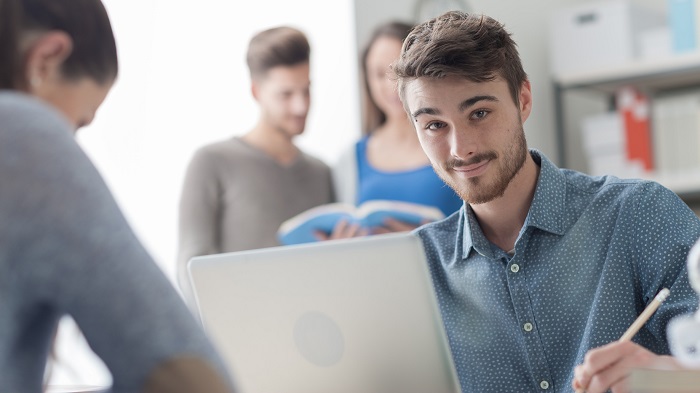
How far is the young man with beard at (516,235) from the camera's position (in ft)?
4.25

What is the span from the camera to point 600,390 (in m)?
0.96

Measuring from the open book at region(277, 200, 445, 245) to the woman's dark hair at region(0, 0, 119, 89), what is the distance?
134 centimetres

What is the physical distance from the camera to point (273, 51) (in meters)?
2.49

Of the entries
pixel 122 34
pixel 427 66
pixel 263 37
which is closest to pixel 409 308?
pixel 427 66

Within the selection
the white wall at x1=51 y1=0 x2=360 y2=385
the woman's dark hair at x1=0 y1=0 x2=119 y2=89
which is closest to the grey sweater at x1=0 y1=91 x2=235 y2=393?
the woman's dark hair at x1=0 y1=0 x2=119 y2=89

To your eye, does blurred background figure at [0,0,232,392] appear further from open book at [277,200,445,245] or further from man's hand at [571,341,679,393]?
open book at [277,200,445,245]

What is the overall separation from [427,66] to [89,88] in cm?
73

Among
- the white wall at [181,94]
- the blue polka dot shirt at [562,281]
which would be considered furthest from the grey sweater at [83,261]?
the white wall at [181,94]

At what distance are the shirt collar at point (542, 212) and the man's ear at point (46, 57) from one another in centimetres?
81

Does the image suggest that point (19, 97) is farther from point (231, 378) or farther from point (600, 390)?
point (600, 390)

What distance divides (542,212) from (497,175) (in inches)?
3.6

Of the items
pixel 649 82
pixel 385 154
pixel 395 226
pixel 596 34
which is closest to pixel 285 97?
pixel 385 154

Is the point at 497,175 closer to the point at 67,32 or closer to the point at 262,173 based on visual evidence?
the point at 67,32

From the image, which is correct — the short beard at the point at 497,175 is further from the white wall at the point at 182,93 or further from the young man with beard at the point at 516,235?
the white wall at the point at 182,93
